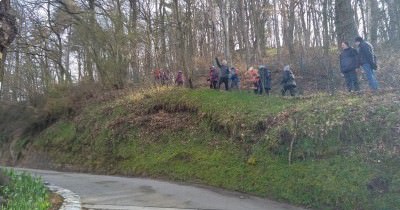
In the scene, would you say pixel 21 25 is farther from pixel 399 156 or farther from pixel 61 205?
pixel 399 156

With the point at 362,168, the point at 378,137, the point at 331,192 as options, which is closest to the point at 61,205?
the point at 331,192

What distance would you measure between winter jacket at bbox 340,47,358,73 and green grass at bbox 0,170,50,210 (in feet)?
30.9

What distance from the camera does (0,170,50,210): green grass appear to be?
735cm

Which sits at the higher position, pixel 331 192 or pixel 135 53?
pixel 135 53

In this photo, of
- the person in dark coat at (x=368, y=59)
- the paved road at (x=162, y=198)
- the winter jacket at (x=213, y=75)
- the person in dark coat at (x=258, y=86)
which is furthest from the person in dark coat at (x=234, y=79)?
the paved road at (x=162, y=198)

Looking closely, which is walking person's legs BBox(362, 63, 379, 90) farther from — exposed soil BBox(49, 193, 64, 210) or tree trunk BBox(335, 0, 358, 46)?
exposed soil BBox(49, 193, 64, 210)

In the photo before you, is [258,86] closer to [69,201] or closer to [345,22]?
[345,22]

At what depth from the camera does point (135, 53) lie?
23.6m

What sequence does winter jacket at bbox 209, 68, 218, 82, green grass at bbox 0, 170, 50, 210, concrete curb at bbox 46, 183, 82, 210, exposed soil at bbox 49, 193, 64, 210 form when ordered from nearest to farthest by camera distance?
1. green grass at bbox 0, 170, 50, 210
2. exposed soil at bbox 49, 193, 64, 210
3. concrete curb at bbox 46, 183, 82, 210
4. winter jacket at bbox 209, 68, 218, 82

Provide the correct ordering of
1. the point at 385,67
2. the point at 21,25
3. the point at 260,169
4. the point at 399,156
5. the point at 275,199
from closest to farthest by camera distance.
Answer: the point at 399,156 < the point at 275,199 < the point at 260,169 < the point at 21,25 < the point at 385,67

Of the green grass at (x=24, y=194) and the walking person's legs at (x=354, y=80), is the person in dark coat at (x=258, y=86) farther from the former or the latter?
the green grass at (x=24, y=194)

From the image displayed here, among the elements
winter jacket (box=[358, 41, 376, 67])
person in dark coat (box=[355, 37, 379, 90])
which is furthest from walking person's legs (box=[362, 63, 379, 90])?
winter jacket (box=[358, 41, 376, 67])

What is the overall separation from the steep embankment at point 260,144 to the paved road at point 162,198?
0.74 m

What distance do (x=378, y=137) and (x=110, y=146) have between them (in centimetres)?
1229
